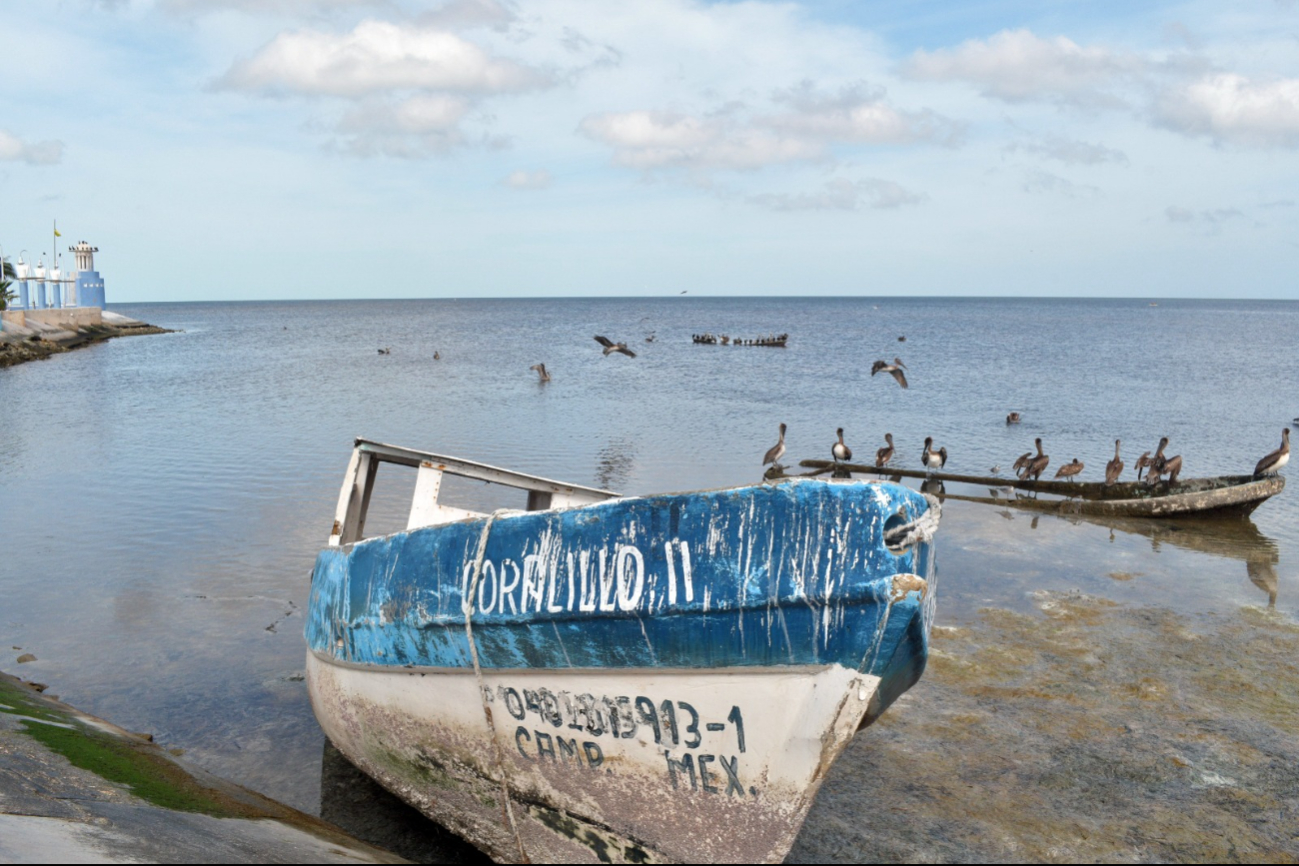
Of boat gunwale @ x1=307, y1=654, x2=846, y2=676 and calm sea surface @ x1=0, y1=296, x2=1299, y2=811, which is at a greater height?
boat gunwale @ x1=307, y1=654, x2=846, y2=676

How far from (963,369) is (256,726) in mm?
52361

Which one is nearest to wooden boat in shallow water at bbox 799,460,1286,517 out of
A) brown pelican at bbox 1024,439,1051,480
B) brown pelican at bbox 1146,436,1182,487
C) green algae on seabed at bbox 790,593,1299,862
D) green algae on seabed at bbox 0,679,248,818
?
brown pelican at bbox 1146,436,1182,487

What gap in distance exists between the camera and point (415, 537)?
567cm

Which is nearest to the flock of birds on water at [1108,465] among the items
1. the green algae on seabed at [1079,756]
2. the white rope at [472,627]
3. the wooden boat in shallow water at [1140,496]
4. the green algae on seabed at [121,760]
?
the wooden boat in shallow water at [1140,496]

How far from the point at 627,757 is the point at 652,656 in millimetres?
687

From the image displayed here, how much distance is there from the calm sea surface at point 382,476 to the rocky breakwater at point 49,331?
189 centimetres

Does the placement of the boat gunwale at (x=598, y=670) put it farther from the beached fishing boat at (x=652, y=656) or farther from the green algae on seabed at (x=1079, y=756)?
the green algae on seabed at (x=1079, y=756)

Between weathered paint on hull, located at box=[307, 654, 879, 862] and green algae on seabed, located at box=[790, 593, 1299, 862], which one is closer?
weathered paint on hull, located at box=[307, 654, 879, 862]

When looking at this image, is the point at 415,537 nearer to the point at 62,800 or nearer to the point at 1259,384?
the point at 62,800

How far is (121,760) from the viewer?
6703 millimetres

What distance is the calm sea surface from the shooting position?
9594 millimetres

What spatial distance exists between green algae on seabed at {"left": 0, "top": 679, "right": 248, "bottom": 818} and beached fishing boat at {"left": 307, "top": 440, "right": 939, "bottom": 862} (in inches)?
61.3

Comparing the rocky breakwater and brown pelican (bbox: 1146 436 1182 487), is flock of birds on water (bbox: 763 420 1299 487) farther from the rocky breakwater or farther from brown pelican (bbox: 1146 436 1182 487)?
the rocky breakwater

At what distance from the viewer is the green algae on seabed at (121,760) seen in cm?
613
